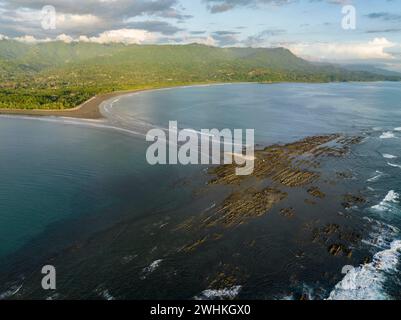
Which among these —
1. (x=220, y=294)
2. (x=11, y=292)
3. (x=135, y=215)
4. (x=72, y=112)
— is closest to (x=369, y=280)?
(x=220, y=294)

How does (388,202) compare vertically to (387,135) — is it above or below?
below

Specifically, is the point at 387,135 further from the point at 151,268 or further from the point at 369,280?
the point at 151,268

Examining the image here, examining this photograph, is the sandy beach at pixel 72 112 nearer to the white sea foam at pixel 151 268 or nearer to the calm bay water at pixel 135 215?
the calm bay water at pixel 135 215

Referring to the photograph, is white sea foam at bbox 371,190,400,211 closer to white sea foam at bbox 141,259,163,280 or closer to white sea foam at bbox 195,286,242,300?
white sea foam at bbox 195,286,242,300

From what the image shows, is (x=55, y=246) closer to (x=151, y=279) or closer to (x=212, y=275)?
(x=151, y=279)

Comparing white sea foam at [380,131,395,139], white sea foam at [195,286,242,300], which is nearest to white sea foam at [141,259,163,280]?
white sea foam at [195,286,242,300]
